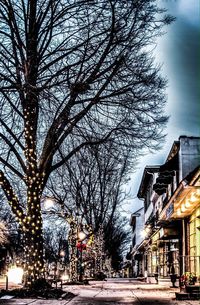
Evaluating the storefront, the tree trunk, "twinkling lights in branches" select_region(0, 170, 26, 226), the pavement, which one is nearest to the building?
the storefront

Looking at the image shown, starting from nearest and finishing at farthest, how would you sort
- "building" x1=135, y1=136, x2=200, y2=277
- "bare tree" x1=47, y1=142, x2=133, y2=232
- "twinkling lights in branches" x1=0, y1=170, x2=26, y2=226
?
"twinkling lights in branches" x1=0, y1=170, x2=26, y2=226
"building" x1=135, y1=136, x2=200, y2=277
"bare tree" x1=47, y1=142, x2=133, y2=232

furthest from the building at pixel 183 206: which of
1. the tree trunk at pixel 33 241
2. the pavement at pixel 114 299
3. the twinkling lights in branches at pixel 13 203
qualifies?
the twinkling lights in branches at pixel 13 203

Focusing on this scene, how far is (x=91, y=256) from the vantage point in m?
53.4

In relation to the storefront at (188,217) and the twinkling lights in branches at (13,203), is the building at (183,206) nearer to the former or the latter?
the storefront at (188,217)

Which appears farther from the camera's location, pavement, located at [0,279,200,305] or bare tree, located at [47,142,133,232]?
bare tree, located at [47,142,133,232]

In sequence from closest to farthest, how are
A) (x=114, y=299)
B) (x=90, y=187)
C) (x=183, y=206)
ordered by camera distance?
(x=114, y=299) → (x=183, y=206) → (x=90, y=187)

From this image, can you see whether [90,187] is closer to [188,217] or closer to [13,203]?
[188,217]

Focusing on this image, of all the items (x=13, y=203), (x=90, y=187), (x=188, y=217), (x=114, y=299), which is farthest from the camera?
(x=90, y=187)

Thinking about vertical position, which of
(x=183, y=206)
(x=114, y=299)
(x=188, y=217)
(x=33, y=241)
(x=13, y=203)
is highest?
(x=183, y=206)

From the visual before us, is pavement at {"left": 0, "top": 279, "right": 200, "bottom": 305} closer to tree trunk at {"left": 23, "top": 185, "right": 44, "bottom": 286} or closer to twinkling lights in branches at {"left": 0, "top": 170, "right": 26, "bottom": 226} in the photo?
tree trunk at {"left": 23, "top": 185, "right": 44, "bottom": 286}

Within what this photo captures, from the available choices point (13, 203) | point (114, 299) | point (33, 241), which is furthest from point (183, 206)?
point (13, 203)

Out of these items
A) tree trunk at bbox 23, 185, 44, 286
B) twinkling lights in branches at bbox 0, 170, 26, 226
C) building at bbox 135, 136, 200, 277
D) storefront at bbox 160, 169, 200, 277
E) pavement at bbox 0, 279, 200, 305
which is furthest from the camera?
building at bbox 135, 136, 200, 277

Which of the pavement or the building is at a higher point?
the building

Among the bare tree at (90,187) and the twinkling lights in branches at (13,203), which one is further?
the bare tree at (90,187)
